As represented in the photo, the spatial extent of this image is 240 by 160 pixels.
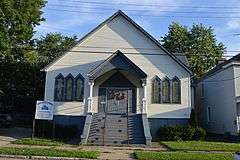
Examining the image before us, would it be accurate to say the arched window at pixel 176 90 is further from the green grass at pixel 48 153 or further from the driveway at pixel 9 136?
the green grass at pixel 48 153

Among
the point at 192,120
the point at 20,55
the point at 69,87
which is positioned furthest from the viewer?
the point at 20,55

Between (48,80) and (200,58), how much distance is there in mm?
32705

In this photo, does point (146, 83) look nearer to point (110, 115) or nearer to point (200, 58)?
point (110, 115)

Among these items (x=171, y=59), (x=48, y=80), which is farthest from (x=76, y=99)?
(x=171, y=59)

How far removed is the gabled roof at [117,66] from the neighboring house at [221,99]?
7.31 meters

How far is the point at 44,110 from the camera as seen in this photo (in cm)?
2594

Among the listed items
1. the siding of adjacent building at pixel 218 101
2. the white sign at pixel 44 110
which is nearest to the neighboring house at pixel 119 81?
the siding of adjacent building at pixel 218 101

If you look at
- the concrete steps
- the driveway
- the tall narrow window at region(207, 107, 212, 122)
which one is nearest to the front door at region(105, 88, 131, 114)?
the concrete steps

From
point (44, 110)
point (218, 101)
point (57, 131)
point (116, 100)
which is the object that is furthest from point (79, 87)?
point (218, 101)

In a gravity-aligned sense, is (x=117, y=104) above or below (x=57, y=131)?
above

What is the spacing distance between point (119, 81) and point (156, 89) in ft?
10.3

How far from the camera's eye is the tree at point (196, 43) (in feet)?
189

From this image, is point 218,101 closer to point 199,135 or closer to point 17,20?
point 199,135

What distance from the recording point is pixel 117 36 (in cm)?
3159
